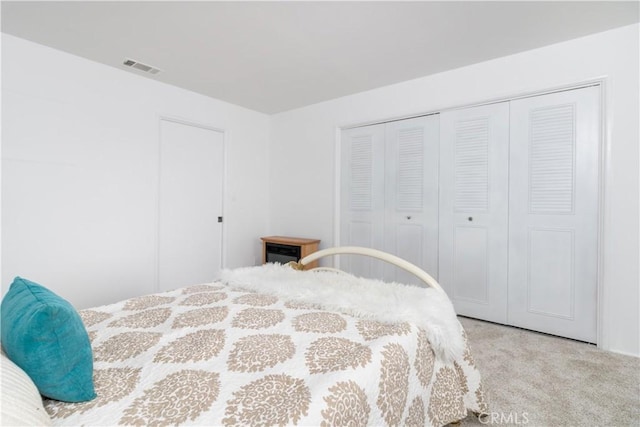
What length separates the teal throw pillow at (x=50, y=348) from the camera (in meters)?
0.85

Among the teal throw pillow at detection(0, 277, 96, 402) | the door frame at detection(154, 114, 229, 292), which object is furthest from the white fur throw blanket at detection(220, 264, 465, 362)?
the door frame at detection(154, 114, 229, 292)

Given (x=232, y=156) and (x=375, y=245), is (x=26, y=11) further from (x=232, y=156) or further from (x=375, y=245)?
(x=375, y=245)

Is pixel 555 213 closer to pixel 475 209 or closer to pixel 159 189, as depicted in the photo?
pixel 475 209

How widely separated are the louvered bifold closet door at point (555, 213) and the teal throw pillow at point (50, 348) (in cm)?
314

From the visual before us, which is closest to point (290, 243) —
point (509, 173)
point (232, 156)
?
point (232, 156)

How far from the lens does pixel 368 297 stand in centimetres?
165

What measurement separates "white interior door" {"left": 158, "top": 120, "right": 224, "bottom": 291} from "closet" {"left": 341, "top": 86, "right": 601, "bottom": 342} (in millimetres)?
2496

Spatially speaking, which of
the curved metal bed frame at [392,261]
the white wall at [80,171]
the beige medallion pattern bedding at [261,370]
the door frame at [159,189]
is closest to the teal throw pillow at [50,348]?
the beige medallion pattern bedding at [261,370]

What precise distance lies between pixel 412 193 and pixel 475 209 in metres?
0.66

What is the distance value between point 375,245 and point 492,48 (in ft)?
7.28

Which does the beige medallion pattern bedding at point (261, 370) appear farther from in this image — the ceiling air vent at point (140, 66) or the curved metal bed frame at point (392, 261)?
the ceiling air vent at point (140, 66)

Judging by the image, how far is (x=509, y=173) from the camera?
292 cm

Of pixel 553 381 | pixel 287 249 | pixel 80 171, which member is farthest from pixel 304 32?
pixel 553 381

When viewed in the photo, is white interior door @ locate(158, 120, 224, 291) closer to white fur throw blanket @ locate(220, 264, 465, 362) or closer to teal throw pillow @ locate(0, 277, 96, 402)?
white fur throw blanket @ locate(220, 264, 465, 362)
